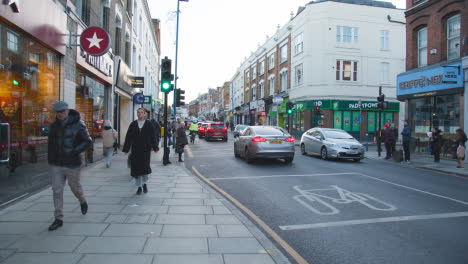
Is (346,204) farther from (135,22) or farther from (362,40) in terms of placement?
(362,40)


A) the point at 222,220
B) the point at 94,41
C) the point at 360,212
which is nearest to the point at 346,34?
the point at 94,41

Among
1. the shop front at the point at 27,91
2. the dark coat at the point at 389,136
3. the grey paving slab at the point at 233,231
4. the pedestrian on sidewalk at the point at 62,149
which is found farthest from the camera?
the dark coat at the point at 389,136

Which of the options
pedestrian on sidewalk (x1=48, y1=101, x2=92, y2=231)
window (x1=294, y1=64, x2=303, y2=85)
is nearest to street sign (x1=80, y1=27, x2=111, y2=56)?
pedestrian on sidewalk (x1=48, y1=101, x2=92, y2=231)

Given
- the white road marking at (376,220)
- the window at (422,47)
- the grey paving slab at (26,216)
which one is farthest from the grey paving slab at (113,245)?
the window at (422,47)

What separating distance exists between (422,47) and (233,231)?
1759 centimetres

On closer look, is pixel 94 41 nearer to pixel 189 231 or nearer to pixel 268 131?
pixel 189 231

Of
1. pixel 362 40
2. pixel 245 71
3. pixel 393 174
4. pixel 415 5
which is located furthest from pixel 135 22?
pixel 245 71

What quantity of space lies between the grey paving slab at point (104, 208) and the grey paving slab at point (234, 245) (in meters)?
2.16

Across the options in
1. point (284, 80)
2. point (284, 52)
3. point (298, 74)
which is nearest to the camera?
point (298, 74)

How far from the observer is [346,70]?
30.0 meters

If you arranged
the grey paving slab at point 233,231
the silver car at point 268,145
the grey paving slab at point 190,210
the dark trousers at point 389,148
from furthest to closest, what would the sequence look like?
the dark trousers at point 389,148 < the silver car at point 268,145 < the grey paving slab at point 190,210 < the grey paving slab at point 233,231

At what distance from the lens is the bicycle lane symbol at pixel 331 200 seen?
5945mm

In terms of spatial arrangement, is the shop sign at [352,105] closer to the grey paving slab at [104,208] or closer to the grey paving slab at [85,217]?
the grey paving slab at [104,208]

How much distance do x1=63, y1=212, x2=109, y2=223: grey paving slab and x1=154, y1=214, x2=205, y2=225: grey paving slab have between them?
86 centimetres
